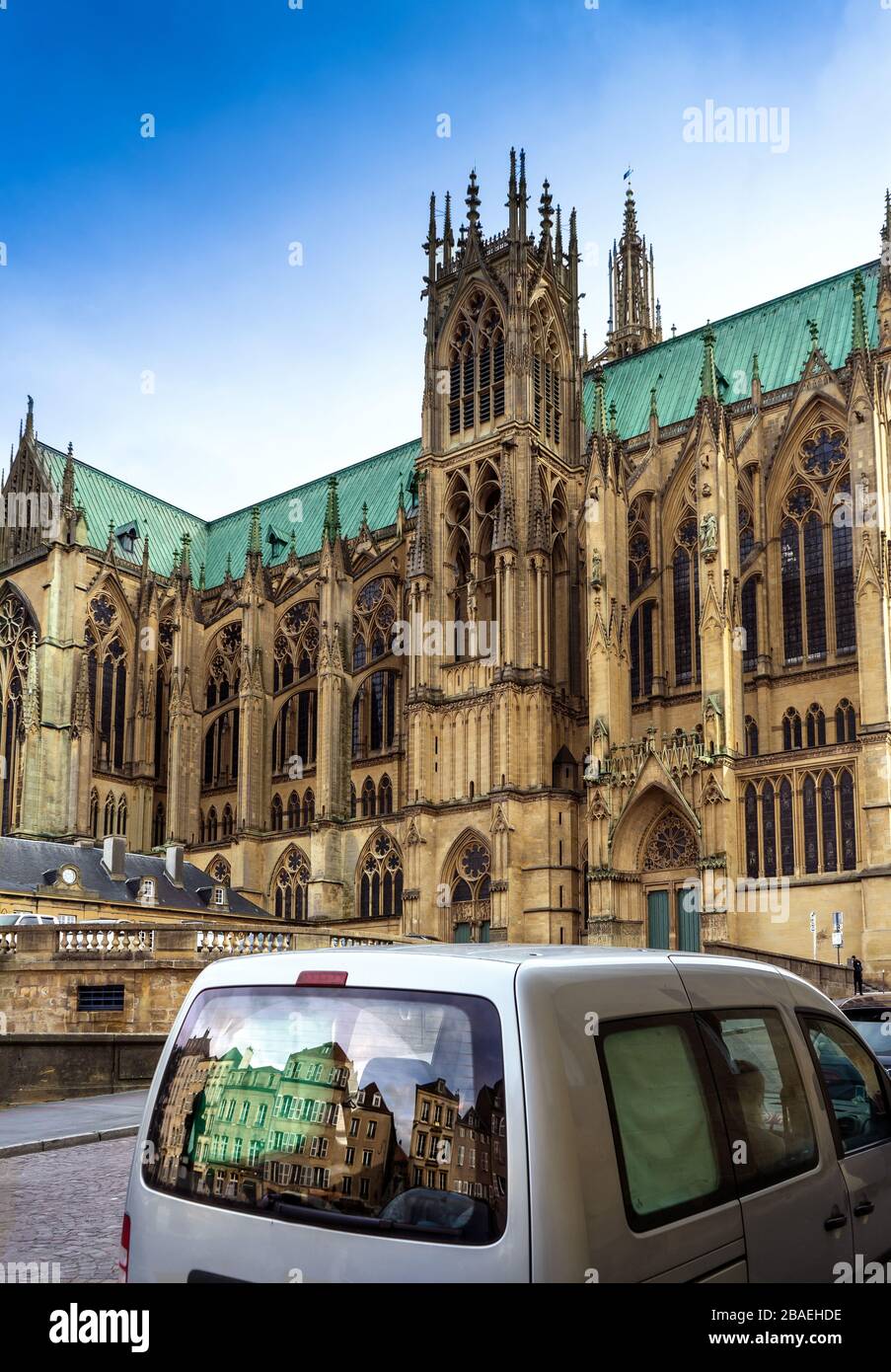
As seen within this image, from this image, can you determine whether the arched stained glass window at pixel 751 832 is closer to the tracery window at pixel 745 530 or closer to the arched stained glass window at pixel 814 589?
the arched stained glass window at pixel 814 589

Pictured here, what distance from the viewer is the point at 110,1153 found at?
13.3m

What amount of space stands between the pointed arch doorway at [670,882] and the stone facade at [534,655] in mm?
91

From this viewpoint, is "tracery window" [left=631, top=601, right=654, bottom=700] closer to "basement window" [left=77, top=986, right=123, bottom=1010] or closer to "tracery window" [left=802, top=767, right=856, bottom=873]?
"tracery window" [left=802, top=767, right=856, bottom=873]

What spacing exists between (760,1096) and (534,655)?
39.3 m

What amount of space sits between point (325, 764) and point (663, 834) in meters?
15.4

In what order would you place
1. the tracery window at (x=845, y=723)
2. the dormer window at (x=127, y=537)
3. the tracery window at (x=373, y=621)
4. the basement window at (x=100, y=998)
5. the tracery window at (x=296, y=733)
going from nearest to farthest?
the basement window at (x=100, y=998)
the tracery window at (x=845, y=723)
the tracery window at (x=373, y=621)
the tracery window at (x=296, y=733)
the dormer window at (x=127, y=537)

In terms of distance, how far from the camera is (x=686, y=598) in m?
43.6

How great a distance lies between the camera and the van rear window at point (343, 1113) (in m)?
3.59

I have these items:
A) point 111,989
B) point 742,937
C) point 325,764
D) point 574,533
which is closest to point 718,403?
point 574,533

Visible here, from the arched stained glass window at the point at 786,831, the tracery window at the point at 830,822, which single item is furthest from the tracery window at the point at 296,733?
the tracery window at the point at 830,822

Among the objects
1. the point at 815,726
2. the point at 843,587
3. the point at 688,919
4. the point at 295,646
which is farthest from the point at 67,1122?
the point at 295,646

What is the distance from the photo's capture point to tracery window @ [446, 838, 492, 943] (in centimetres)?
4320
